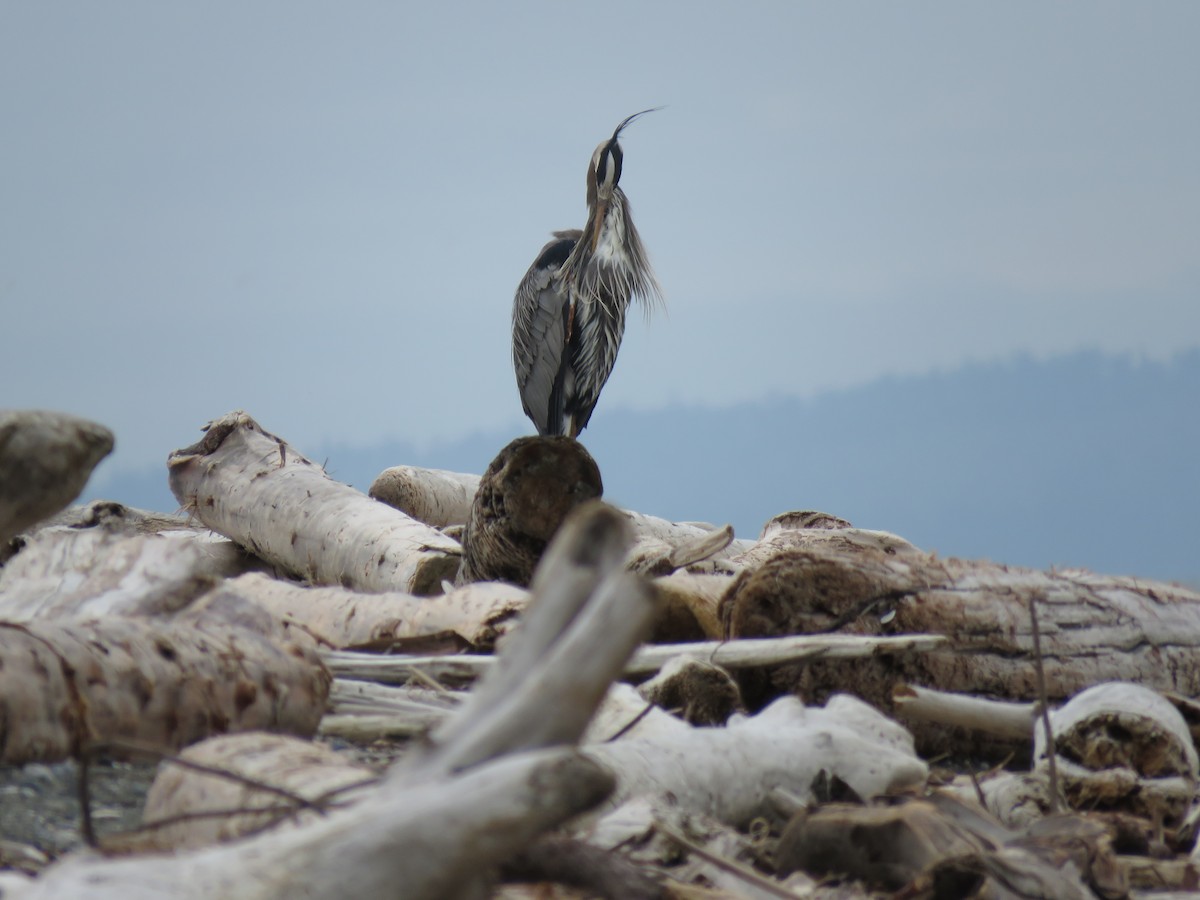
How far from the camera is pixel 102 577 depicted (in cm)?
249

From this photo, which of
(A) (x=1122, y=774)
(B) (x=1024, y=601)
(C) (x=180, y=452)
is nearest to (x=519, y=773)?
(A) (x=1122, y=774)

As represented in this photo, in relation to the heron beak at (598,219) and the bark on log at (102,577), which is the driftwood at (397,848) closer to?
the bark on log at (102,577)

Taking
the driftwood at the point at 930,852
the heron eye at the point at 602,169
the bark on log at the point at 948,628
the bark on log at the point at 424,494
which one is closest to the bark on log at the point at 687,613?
the bark on log at the point at 948,628

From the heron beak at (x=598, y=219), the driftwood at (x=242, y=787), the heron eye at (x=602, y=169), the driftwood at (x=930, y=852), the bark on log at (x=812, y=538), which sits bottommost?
the driftwood at (x=242, y=787)

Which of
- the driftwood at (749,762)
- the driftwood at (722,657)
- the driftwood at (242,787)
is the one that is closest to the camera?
the driftwood at (242,787)

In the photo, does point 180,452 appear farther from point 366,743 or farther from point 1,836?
point 1,836

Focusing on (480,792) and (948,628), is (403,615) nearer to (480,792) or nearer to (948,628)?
(948,628)

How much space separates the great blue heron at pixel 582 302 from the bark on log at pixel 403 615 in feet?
23.0

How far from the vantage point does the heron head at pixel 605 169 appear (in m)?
10.8

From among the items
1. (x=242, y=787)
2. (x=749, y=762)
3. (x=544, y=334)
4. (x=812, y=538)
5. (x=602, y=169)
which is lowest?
(x=242, y=787)

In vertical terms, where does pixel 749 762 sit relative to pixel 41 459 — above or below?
below

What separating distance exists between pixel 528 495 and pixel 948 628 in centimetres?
160

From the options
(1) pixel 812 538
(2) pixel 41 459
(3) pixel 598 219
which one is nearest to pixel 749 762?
(2) pixel 41 459

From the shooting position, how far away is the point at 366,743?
8.05ft
